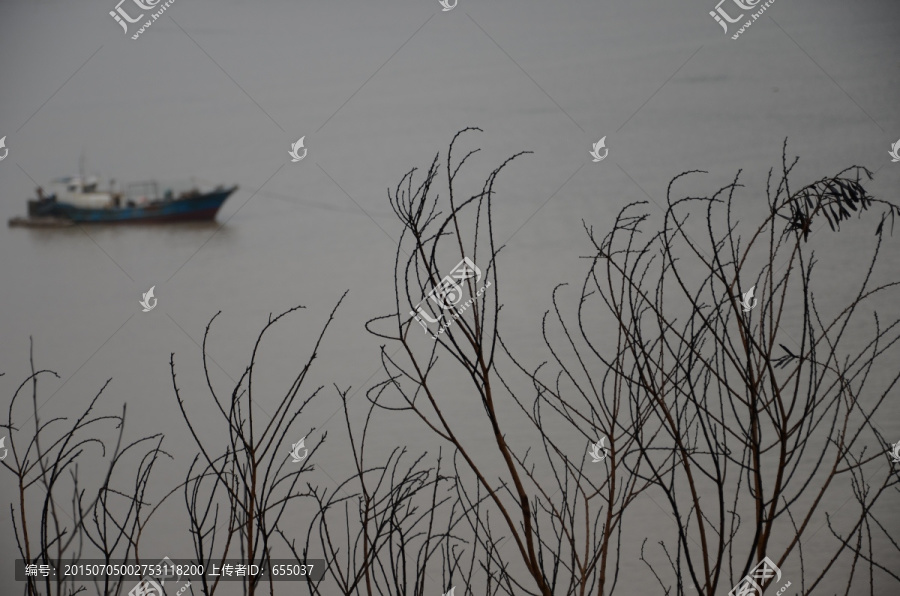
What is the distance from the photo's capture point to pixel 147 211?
4863 millimetres

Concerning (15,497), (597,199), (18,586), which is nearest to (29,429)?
(15,497)

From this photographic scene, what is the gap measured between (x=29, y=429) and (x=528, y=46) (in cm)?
413

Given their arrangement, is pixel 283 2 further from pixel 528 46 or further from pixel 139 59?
pixel 528 46

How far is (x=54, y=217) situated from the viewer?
4.84 meters

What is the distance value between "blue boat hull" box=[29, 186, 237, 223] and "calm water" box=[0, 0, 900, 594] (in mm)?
90
